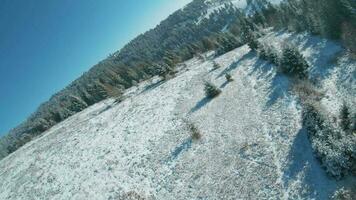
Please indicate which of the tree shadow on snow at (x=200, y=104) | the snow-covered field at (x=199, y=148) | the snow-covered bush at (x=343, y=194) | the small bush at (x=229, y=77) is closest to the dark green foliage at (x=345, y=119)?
the snow-covered field at (x=199, y=148)

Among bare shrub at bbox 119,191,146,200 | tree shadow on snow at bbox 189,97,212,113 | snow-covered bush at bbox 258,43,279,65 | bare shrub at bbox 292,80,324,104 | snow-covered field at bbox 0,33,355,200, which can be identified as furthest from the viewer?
snow-covered bush at bbox 258,43,279,65

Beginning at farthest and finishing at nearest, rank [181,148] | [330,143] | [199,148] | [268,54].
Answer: [268,54]
[181,148]
[199,148]
[330,143]

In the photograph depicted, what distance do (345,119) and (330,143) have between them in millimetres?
2815

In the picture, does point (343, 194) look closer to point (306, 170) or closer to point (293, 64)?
point (306, 170)

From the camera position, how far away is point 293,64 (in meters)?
34.8

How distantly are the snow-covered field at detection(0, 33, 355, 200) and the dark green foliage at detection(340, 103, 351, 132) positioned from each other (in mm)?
2873

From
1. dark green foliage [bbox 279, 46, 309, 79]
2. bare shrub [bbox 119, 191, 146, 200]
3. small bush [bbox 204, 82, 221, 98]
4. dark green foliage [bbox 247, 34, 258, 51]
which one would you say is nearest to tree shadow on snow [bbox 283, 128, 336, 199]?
dark green foliage [bbox 279, 46, 309, 79]

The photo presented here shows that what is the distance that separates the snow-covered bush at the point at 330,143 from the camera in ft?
69.4

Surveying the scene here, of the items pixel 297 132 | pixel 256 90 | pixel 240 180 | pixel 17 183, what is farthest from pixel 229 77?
pixel 17 183

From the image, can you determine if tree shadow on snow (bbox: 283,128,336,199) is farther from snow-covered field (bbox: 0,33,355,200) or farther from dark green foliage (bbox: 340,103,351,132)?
dark green foliage (bbox: 340,103,351,132)

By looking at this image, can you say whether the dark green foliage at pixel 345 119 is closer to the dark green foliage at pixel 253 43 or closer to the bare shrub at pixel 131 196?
the bare shrub at pixel 131 196

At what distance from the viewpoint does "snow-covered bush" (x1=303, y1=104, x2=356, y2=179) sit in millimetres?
21156

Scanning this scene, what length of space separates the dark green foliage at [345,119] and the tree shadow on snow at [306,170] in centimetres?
267

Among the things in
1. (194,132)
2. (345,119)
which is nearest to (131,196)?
(194,132)
